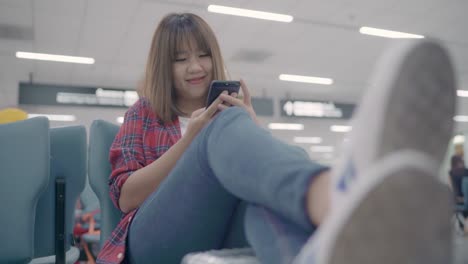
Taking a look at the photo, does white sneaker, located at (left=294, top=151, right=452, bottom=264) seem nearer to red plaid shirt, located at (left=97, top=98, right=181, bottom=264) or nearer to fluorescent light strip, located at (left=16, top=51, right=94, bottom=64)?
red plaid shirt, located at (left=97, top=98, right=181, bottom=264)

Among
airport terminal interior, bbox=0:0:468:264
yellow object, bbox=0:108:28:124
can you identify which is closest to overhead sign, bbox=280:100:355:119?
airport terminal interior, bbox=0:0:468:264

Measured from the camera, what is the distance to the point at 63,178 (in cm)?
138

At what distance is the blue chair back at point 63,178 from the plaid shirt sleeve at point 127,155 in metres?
0.29

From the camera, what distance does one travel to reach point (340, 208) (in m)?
0.47

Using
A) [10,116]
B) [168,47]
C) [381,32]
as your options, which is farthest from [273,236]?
[381,32]

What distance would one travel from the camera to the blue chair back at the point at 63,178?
136 centimetres

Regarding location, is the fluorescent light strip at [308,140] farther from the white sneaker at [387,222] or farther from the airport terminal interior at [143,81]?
the white sneaker at [387,222]

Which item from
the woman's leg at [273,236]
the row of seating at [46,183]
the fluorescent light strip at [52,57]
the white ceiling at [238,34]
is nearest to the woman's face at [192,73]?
the row of seating at [46,183]

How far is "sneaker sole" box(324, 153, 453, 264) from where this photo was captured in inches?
17.6

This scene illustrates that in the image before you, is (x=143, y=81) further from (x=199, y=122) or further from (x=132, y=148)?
(x=199, y=122)

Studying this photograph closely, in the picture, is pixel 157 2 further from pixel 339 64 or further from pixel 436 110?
pixel 436 110

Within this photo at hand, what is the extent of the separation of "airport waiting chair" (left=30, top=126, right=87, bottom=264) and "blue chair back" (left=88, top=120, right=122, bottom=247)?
0.58 feet

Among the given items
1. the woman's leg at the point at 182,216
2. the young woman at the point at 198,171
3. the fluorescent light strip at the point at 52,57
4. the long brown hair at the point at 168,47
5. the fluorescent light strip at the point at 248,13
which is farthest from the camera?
the fluorescent light strip at the point at 52,57

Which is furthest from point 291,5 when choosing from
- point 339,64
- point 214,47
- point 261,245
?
point 261,245
